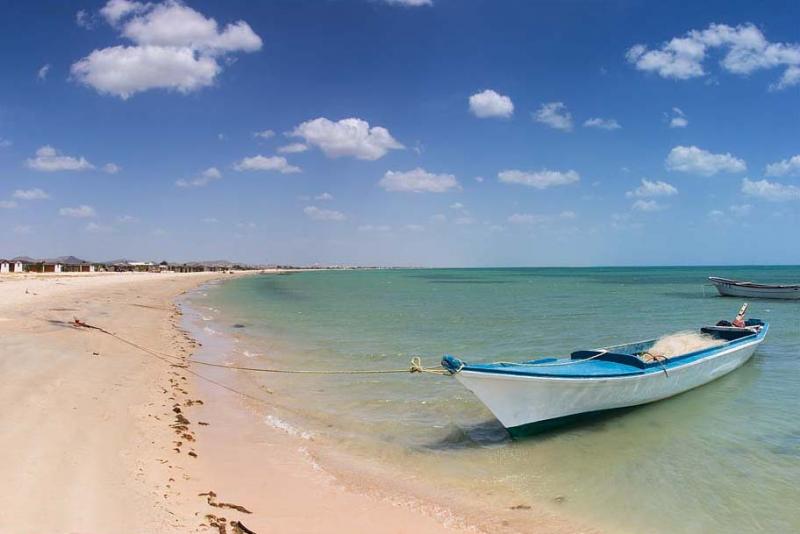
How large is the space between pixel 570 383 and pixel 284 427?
17.9ft

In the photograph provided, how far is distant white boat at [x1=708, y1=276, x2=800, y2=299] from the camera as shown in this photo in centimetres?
4322

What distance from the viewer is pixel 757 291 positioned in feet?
152

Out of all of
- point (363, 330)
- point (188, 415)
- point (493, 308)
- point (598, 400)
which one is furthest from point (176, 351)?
point (493, 308)

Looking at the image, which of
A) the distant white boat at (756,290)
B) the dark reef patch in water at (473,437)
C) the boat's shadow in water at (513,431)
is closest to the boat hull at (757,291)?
the distant white boat at (756,290)

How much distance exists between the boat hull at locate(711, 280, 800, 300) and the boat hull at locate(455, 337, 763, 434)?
4044cm

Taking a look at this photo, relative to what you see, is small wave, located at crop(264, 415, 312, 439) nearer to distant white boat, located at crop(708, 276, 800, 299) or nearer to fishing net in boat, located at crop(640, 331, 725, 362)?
fishing net in boat, located at crop(640, 331, 725, 362)

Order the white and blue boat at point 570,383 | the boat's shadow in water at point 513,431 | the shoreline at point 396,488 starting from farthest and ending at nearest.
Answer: the boat's shadow in water at point 513,431
the white and blue boat at point 570,383
the shoreline at point 396,488

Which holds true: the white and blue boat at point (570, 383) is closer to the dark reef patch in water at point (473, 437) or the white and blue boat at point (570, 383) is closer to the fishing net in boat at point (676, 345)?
the dark reef patch in water at point (473, 437)

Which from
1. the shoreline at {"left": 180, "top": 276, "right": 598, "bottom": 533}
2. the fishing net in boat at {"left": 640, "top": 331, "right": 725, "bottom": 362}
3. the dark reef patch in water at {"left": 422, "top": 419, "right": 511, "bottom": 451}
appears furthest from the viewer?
the fishing net in boat at {"left": 640, "top": 331, "right": 725, "bottom": 362}

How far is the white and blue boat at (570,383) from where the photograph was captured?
8961 mm

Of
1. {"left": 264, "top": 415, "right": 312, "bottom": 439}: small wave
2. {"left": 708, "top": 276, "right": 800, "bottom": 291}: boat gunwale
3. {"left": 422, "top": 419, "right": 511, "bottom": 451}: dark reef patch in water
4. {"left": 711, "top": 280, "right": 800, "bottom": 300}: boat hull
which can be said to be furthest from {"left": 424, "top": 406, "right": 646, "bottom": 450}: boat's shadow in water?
{"left": 708, "top": 276, "right": 800, "bottom": 291}: boat gunwale

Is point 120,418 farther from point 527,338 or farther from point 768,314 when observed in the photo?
point 768,314

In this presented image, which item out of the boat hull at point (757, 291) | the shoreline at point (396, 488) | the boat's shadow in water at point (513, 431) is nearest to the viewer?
the shoreline at point (396, 488)

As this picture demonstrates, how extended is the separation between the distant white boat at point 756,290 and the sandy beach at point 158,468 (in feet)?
156
